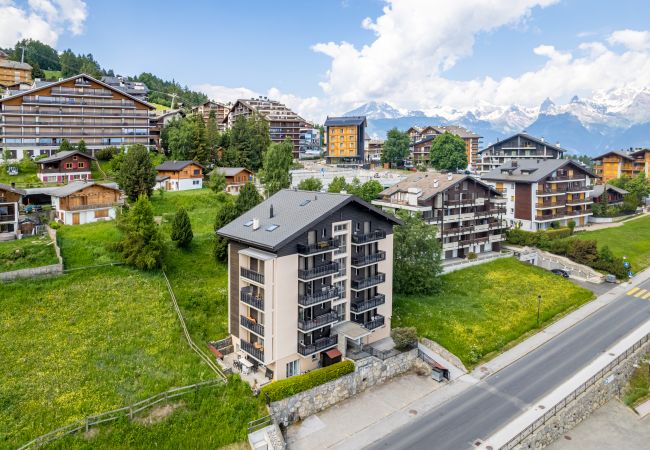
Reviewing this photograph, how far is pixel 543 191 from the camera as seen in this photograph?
77375 mm

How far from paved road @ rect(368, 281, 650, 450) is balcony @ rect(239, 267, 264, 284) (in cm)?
1344

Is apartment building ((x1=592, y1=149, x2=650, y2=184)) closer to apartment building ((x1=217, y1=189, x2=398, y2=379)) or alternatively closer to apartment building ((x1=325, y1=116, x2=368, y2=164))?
apartment building ((x1=325, y1=116, x2=368, y2=164))

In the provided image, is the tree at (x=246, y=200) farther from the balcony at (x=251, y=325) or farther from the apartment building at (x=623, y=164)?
the apartment building at (x=623, y=164)

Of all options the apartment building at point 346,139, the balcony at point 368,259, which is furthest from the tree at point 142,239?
the apartment building at point 346,139

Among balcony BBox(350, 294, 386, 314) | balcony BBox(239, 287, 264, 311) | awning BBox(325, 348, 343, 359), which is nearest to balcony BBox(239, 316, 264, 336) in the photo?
balcony BBox(239, 287, 264, 311)

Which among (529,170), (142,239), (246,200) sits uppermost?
(529,170)

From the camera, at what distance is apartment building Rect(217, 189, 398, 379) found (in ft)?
114

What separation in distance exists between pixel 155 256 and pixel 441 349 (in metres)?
27.8

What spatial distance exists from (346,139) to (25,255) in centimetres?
10295

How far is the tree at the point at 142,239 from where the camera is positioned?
45.2m

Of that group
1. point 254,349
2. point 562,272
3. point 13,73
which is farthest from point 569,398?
point 13,73

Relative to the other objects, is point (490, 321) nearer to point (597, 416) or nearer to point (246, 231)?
point (597, 416)

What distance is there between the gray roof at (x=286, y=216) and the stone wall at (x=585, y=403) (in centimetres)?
1901

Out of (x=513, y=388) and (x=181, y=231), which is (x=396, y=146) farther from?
(x=513, y=388)
